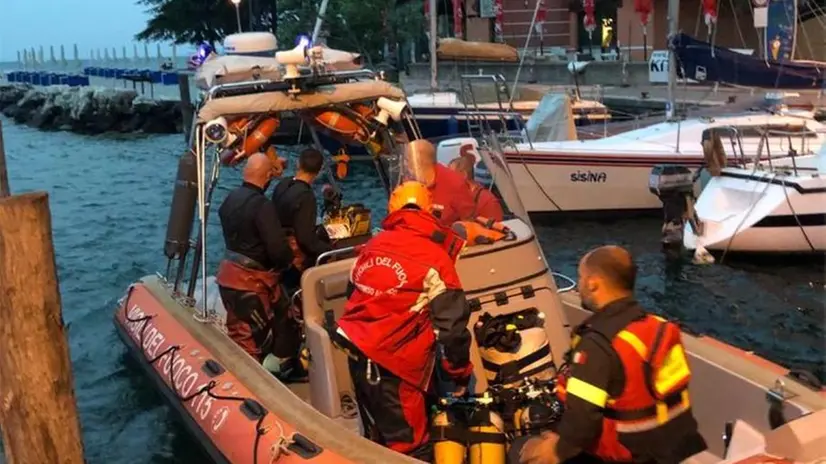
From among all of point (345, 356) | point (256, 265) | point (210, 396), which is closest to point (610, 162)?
point (256, 265)

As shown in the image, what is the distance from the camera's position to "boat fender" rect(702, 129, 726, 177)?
11672 mm

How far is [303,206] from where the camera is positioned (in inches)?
235

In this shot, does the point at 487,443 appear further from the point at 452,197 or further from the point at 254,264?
the point at 254,264

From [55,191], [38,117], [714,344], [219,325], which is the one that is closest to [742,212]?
[714,344]

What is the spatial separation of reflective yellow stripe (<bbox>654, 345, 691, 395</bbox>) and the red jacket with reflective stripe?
0.95 m

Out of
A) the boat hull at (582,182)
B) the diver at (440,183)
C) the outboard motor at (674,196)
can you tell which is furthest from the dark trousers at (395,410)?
the boat hull at (582,182)

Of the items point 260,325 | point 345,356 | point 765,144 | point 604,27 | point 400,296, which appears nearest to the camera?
point 400,296

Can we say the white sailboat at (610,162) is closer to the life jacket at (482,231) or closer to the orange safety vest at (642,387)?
the life jacket at (482,231)

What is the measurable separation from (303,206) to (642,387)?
315cm

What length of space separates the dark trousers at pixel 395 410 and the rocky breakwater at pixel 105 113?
3085 centimetres

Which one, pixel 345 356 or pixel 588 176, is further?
pixel 588 176

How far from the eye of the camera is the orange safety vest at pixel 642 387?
10.6 ft

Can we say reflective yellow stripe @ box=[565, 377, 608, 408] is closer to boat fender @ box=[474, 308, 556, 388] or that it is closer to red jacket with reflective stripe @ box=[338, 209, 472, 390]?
red jacket with reflective stripe @ box=[338, 209, 472, 390]

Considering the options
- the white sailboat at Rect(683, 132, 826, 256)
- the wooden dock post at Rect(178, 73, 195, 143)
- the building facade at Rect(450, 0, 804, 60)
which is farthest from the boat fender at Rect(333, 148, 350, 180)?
the building facade at Rect(450, 0, 804, 60)
